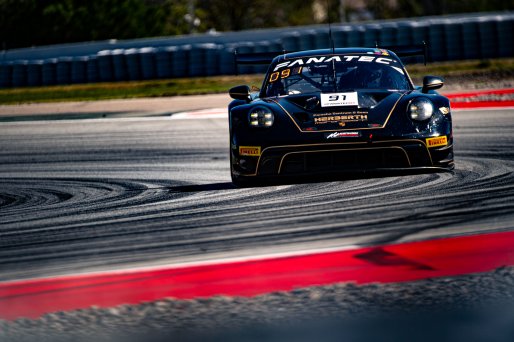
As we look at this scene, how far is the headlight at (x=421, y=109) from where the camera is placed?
753 cm

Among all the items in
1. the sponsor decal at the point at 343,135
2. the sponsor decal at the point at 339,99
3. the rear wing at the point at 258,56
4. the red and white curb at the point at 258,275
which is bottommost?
the red and white curb at the point at 258,275

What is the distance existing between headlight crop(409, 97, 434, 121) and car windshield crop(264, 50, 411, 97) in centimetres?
69

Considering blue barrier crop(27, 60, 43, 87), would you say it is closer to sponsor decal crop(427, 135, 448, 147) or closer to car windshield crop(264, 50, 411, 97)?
car windshield crop(264, 50, 411, 97)

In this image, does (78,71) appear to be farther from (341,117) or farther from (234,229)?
(234,229)

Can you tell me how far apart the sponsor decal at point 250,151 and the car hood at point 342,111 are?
0.36 metres

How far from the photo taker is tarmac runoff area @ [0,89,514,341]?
3875mm

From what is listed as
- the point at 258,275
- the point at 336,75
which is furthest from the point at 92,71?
the point at 258,275

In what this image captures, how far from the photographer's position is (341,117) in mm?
7531

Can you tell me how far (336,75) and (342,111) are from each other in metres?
0.89

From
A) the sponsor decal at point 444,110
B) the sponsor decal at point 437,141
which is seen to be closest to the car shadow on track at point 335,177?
the sponsor decal at point 437,141

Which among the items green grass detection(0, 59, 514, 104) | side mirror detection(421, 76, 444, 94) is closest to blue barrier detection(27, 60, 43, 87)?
green grass detection(0, 59, 514, 104)

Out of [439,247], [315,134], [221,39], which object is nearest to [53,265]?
[439,247]

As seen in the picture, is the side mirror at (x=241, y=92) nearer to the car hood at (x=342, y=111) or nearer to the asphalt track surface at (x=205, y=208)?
the car hood at (x=342, y=111)

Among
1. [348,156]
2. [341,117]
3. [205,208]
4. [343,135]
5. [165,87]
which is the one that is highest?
[341,117]
